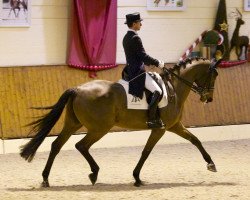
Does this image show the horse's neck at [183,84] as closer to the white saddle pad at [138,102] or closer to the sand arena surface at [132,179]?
the white saddle pad at [138,102]

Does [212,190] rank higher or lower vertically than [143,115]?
lower

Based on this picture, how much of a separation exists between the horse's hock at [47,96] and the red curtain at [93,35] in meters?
0.16

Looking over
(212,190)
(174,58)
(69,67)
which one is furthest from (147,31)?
(212,190)

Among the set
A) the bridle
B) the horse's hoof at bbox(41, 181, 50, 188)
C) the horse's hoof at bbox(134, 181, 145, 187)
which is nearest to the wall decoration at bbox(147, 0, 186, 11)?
the bridle

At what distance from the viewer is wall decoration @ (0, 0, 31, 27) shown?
30.1 ft

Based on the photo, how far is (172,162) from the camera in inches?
325

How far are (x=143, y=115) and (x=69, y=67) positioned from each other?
2999 mm

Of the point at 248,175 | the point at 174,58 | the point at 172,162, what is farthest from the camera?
the point at 174,58

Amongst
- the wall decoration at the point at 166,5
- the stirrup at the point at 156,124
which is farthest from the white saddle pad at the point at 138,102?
the wall decoration at the point at 166,5

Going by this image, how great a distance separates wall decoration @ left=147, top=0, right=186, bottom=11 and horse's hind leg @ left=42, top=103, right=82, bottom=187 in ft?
12.7

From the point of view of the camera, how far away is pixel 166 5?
34.0ft

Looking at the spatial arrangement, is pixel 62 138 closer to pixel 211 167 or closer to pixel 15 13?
pixel 211 167

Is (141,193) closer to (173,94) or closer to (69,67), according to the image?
(173,94)

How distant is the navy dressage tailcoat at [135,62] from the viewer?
6738 mm
